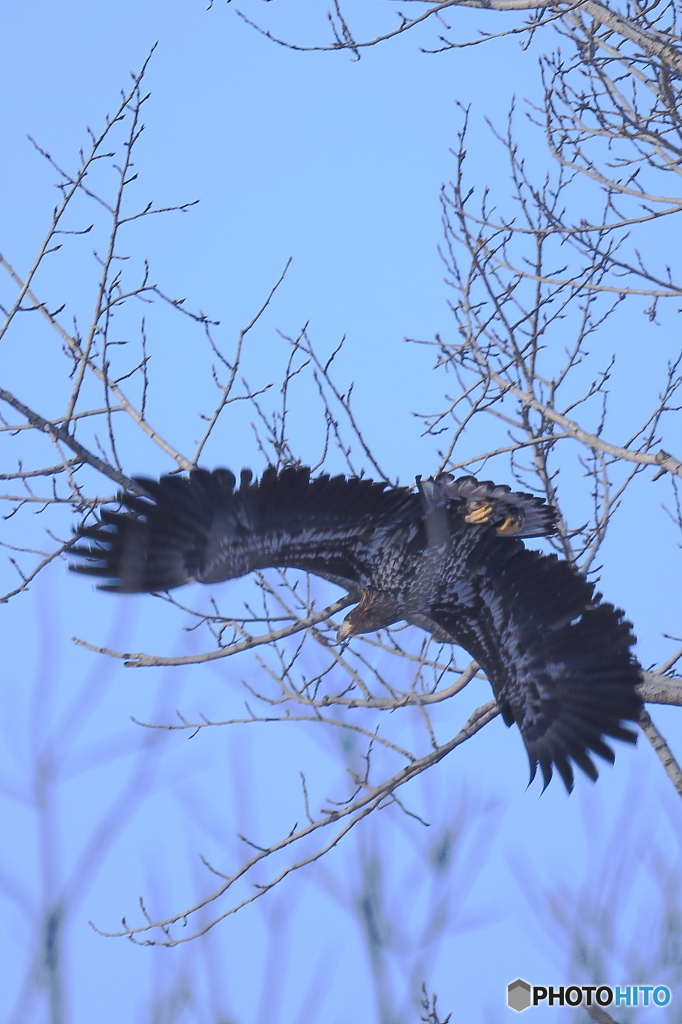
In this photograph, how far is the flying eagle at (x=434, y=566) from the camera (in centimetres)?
415

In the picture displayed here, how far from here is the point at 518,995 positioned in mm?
4152

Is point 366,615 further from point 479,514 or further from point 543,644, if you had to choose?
point 543,644

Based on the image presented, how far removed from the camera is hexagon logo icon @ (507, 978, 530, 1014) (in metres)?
4.12

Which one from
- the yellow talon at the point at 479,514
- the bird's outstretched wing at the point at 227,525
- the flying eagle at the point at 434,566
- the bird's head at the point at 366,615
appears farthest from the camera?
the bird's head at the point at 366,615

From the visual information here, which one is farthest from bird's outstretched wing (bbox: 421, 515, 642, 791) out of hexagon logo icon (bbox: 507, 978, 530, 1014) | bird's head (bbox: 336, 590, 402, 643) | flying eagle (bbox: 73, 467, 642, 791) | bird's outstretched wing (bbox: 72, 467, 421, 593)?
hexagon logo icon (bbox: 507, 978, 530, 1014)

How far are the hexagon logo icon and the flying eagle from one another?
118cm

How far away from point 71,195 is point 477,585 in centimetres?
242

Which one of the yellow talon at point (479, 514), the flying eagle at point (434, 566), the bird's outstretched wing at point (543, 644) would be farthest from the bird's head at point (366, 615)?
the yellow talon at point (479, 514)

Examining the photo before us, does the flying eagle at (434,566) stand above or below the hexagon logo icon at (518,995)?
above

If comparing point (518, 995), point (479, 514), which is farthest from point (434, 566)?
point (518, 995)

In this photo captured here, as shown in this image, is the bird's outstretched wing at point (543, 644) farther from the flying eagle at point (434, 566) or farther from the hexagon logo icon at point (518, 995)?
the hexagon logo icon at point (518, 995)

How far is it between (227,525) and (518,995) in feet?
6.59

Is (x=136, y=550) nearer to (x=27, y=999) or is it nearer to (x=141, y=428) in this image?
(x=141, y=428)

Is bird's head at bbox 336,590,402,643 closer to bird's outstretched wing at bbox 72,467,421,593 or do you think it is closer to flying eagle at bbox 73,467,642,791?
flying eagle at bbox 73,467,642,791
